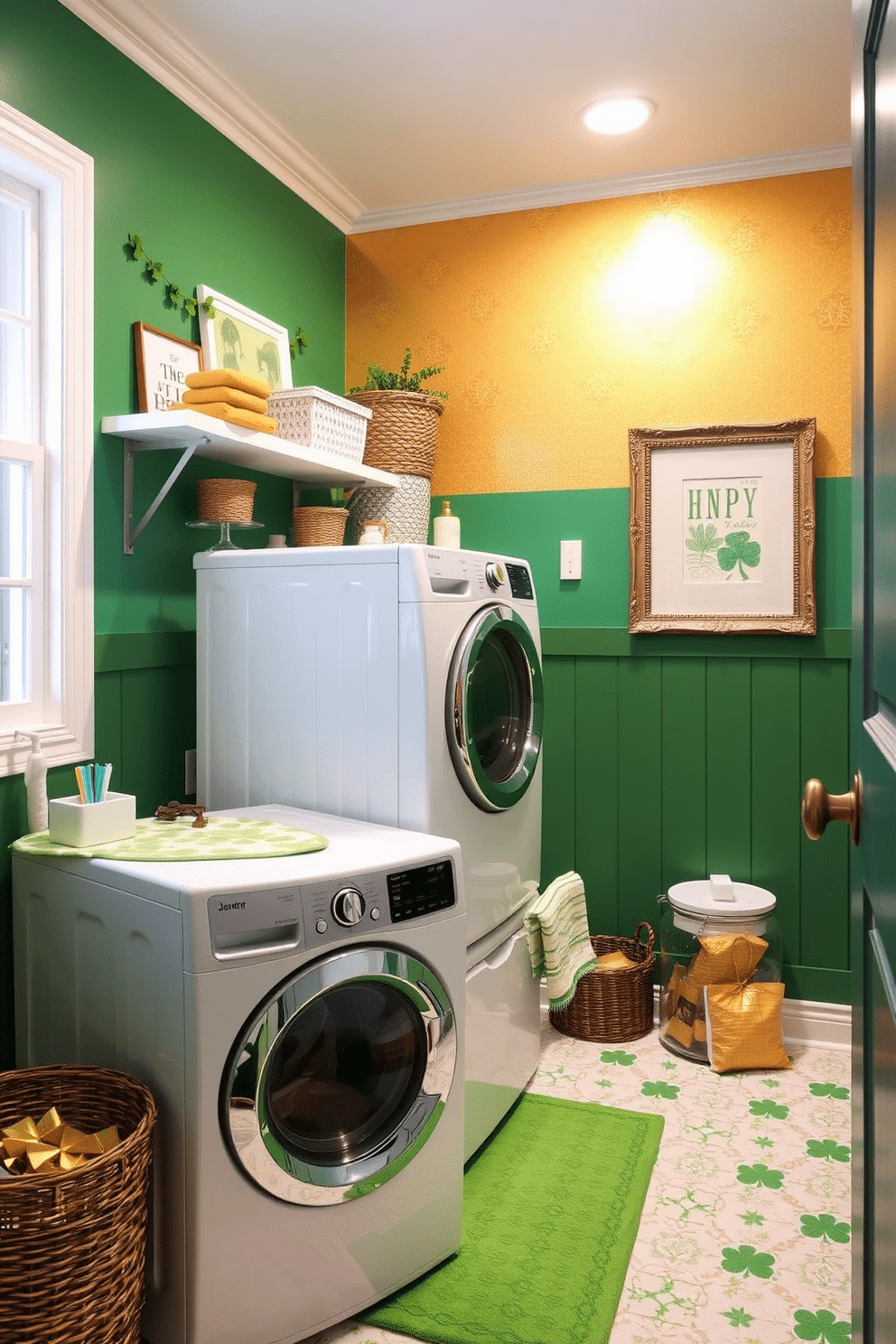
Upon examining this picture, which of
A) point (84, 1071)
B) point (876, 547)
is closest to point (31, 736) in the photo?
point (84, 1071)

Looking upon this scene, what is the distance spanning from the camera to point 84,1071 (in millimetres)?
1591

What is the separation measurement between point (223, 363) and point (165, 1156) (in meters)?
1.85

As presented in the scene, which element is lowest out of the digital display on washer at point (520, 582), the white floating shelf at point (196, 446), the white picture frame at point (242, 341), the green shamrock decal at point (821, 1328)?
the green shamrock decal at point (821, 1328)

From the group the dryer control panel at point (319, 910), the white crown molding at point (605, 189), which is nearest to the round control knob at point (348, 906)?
the dryer control panel at point (319, 910)

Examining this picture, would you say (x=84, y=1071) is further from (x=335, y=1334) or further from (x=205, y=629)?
(x=205, y=629)

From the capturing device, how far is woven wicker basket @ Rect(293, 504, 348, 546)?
268 cm

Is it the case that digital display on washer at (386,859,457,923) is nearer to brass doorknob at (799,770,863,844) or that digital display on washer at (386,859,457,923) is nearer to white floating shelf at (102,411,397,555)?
brass doorknob at (799,770,863,844)

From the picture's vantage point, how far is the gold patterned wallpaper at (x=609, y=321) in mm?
2820

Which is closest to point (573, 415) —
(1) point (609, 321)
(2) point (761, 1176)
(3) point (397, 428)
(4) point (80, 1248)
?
(1) point (609, 321)

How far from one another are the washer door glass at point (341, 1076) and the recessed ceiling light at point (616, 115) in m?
2.16

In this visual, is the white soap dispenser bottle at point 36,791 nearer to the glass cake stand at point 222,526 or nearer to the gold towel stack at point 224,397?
the glass cake stand at point 222,526

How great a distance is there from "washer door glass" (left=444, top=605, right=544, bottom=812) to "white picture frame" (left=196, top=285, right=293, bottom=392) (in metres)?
0.95

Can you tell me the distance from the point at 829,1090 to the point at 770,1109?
197mm

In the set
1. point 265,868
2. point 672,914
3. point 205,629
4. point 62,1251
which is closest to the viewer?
point 62,1251
